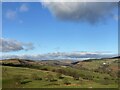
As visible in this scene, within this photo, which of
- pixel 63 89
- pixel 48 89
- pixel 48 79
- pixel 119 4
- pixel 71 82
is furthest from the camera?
pixel 48 79

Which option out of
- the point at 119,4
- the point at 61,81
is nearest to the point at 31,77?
the point at 61,81

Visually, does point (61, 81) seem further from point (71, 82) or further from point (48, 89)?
point (48, 89)

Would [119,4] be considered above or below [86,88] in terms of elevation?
above

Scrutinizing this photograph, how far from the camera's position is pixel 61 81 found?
16725 cm

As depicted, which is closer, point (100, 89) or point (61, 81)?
point (100, 89)

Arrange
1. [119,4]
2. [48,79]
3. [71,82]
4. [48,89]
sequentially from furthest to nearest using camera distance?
[48,79], [71,82], [48,89], [119,4]

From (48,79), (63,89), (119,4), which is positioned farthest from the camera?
(48,79)

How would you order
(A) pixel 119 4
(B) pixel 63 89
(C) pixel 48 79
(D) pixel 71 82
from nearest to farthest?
(A) pixel 119 4, (B) pixel 63 89, (D) pixel 71 82, (C) pixel 48 79

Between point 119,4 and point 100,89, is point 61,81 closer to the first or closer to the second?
point 100,89

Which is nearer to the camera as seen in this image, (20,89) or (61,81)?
(20,89)

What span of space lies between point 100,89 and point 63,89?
20.1 m

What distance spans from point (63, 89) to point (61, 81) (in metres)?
30.8

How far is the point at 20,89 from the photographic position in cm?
13212

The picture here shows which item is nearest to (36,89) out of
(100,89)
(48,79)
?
(100,89)
